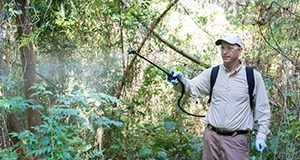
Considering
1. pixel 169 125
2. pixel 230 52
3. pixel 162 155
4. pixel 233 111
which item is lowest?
pixel 162 155

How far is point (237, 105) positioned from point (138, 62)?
1936 millimetres

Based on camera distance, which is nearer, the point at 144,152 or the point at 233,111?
the point at 233,111

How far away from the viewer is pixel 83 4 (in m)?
4.85

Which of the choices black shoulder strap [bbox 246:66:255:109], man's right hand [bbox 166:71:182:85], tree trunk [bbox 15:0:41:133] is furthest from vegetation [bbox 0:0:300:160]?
man's right hand [bbox 166:71:182:85]

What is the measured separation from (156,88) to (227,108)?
208 cm

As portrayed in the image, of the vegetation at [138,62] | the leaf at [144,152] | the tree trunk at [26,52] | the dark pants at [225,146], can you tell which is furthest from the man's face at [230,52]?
the tree trunk at [26,52]

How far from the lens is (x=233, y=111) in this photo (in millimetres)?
3219

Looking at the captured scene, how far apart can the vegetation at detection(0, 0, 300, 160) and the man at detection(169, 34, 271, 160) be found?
654mm

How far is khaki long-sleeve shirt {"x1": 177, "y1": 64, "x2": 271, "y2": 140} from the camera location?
10.6ft

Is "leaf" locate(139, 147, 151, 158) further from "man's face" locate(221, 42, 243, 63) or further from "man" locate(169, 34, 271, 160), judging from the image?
"man's face" locate(221, 42, 243, 63)

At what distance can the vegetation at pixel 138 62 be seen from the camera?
13.0 ft

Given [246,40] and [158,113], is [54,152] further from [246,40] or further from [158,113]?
[246,40]

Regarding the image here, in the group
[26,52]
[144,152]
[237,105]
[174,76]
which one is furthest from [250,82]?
[26,52]

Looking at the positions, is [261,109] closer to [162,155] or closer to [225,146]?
[225,146]
